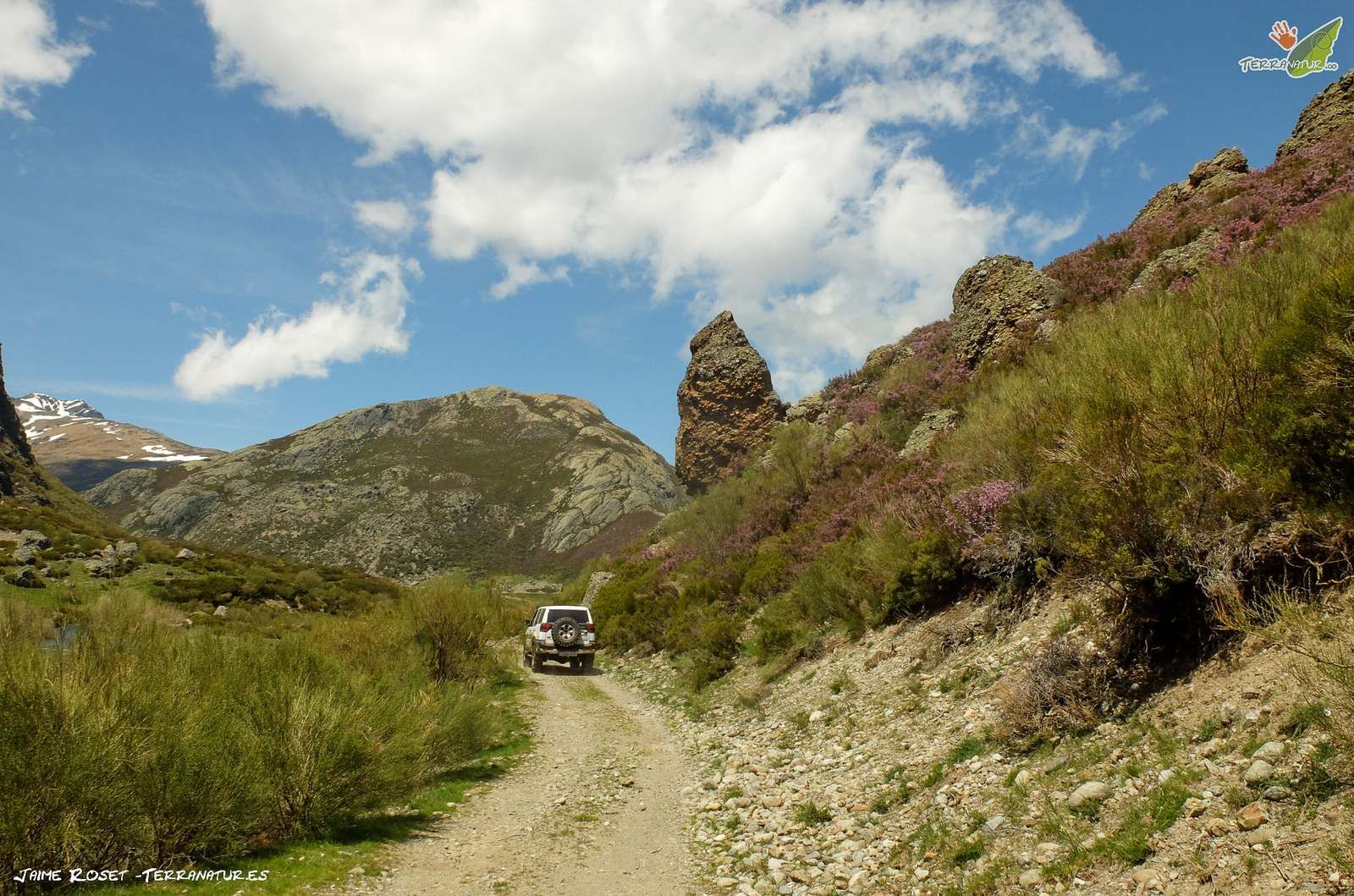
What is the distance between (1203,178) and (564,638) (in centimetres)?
2597

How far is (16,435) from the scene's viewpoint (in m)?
73.4

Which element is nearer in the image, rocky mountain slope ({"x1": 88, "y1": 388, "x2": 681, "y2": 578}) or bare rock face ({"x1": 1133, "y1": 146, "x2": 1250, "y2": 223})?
bare rock face ({"x1": 1133, "y1": 146, "x2": 1250, "y2": 223})

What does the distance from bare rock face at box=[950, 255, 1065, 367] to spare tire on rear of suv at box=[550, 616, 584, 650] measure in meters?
14.2

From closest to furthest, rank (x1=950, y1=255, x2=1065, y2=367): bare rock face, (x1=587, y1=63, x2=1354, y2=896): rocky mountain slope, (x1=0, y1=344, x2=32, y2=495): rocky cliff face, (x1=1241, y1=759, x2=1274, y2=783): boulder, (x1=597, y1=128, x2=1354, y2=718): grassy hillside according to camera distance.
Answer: (x1=1241, y1=759, x2=1274, y2=783): boulder → (x1=587, y1=63, x2=1354, y2=896): rocky mountain slope → (x1=597, y1=128, x2=1354, y2=718): grassy hillside → (x1=950, y1=255, x2=1065, y2=367): bare rock face → (x1=0, y1=344, x2=32, y2=495): rocky cliff face

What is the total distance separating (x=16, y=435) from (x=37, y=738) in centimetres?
9842

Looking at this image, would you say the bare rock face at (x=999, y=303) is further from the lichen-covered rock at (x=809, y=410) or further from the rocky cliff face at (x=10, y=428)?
the rocky cliff face at (x=10, y=428)

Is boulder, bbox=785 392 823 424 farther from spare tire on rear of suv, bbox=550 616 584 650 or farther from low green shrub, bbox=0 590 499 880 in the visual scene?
Result: low green shrub, bbox=0 590 499 880

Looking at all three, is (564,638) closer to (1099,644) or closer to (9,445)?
(1099,644)

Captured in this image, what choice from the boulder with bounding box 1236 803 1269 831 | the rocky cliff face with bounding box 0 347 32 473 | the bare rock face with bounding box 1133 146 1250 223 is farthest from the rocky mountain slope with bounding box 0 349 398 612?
the rocky cliff face with bounding box 0 347 32 473

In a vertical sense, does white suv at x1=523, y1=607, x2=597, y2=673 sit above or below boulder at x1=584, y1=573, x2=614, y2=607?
below

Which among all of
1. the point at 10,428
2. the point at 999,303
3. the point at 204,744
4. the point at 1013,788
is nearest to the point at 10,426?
the point at 10,428

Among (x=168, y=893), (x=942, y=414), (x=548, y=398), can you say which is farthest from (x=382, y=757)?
(x=548, y=398)

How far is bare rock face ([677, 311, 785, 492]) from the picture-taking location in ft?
101

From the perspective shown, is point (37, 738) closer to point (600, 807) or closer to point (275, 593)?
point (600, 807)
